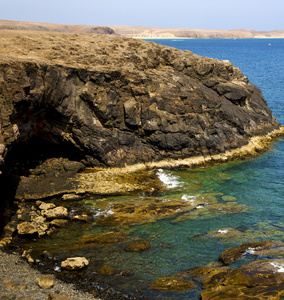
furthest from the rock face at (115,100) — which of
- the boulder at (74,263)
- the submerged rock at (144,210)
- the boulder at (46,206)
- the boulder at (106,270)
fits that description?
the boulder at (106,270)

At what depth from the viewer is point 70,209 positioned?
3506 centimetres

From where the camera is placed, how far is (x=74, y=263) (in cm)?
2566

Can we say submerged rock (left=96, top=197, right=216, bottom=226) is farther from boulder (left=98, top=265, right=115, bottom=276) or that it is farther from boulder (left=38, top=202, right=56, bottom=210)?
boulder (left=98, top=265, right=115, bottom=276)

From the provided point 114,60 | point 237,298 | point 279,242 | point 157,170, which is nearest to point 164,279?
point 237,298

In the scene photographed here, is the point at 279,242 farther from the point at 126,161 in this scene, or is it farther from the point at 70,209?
the point at 126,161

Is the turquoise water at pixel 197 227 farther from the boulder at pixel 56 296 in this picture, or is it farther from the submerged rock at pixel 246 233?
the boulder at pixel 56 296

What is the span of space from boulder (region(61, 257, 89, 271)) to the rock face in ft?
→ 51.1

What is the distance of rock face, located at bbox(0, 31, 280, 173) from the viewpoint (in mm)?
40094

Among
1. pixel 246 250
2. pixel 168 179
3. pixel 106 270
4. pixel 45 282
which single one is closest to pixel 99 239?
pixel 106 270

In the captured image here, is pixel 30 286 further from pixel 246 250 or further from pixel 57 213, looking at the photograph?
pixel 246 250

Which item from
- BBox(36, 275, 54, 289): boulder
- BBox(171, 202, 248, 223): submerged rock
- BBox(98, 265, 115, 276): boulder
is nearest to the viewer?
BBox(36, 275, 54, 289): boulder

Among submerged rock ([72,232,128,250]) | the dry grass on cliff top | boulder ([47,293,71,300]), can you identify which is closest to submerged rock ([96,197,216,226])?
submerged rock ([72,232,128,250])

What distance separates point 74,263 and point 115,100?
2442 centimetres

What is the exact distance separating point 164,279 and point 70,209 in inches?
531
